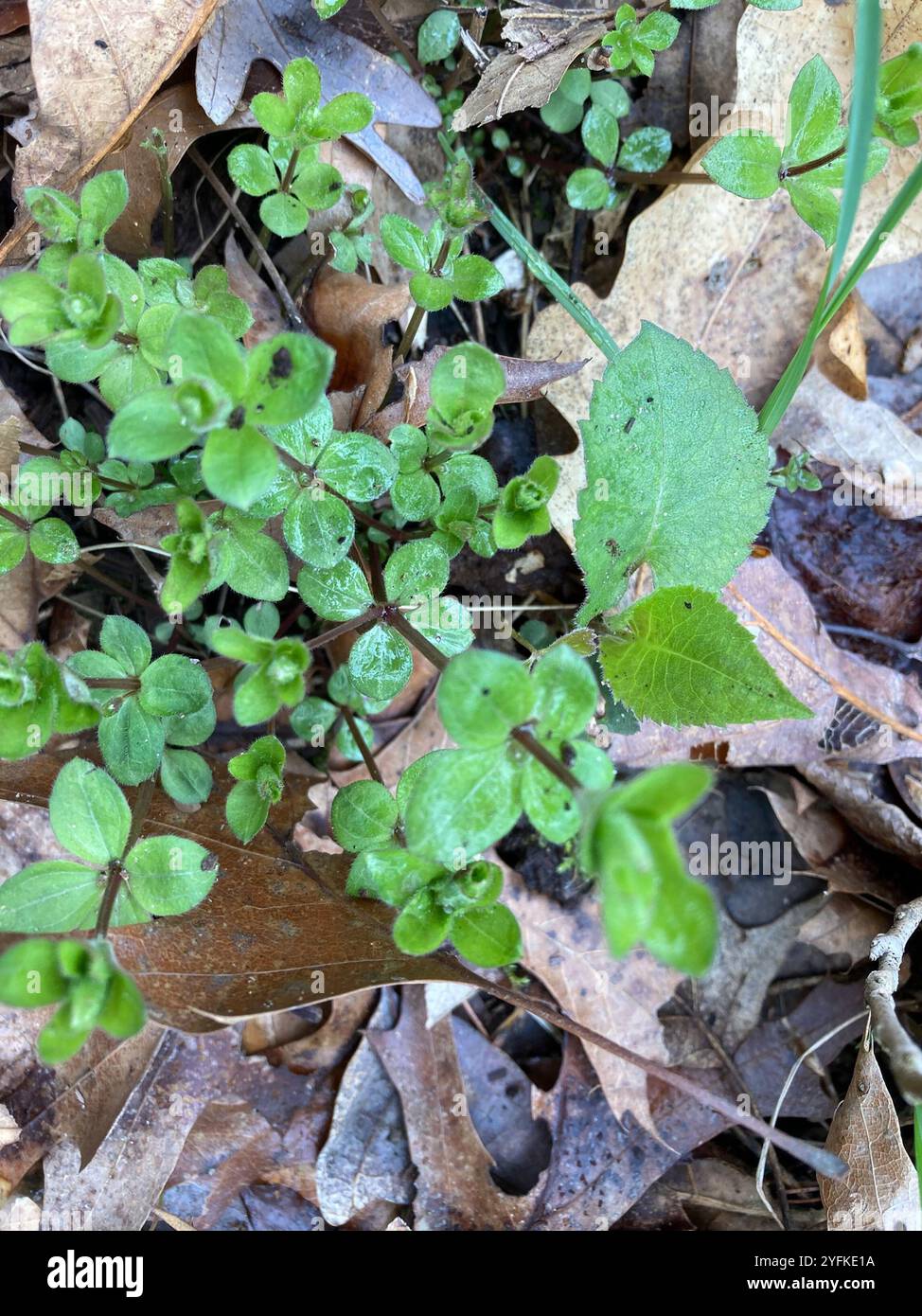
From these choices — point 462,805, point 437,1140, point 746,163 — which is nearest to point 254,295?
point 746,163

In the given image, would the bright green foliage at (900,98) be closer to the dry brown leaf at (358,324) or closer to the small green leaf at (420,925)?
the dry brown leaf at (358,324)

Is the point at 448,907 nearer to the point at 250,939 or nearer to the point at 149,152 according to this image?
the point at 250,939

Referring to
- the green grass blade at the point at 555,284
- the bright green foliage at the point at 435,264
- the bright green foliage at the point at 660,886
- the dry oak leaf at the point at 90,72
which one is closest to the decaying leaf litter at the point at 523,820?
the dry oak leaf at the point at 90,72

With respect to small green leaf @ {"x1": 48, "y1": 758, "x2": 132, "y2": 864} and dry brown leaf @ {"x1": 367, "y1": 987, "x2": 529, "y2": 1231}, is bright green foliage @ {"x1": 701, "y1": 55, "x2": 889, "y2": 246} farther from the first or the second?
dry brown leaf @ {"x1": 367, "y1": 987, "x2": 529, "y2": 1231}
